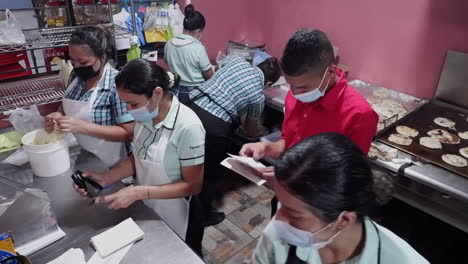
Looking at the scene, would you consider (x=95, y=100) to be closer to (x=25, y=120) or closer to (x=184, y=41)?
(x=25, y=120)

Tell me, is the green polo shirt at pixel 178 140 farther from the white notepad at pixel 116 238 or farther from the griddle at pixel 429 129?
the griddle at pixel 429 129


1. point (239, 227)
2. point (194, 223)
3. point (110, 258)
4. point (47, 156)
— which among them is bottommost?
point (239, 227)

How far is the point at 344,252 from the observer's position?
1019 mm

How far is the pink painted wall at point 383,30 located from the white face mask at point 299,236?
215 centimetres

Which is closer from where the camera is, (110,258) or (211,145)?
(110,258)

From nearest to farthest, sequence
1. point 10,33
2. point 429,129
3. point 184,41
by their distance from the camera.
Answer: point 10,33 → point 429,129 → point 184,41

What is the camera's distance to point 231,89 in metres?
2.61

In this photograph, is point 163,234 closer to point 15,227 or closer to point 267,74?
point 15,227

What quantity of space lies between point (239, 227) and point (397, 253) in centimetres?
186

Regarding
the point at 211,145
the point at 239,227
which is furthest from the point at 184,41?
the point at 239,227

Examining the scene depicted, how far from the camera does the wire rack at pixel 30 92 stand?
2.03 meters

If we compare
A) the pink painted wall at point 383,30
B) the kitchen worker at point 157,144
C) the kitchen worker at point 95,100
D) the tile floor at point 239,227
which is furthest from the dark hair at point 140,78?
the pink painted wall at point 383,30

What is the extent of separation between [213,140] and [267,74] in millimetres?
853

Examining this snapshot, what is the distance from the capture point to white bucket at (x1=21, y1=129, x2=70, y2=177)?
1622 millimetres
